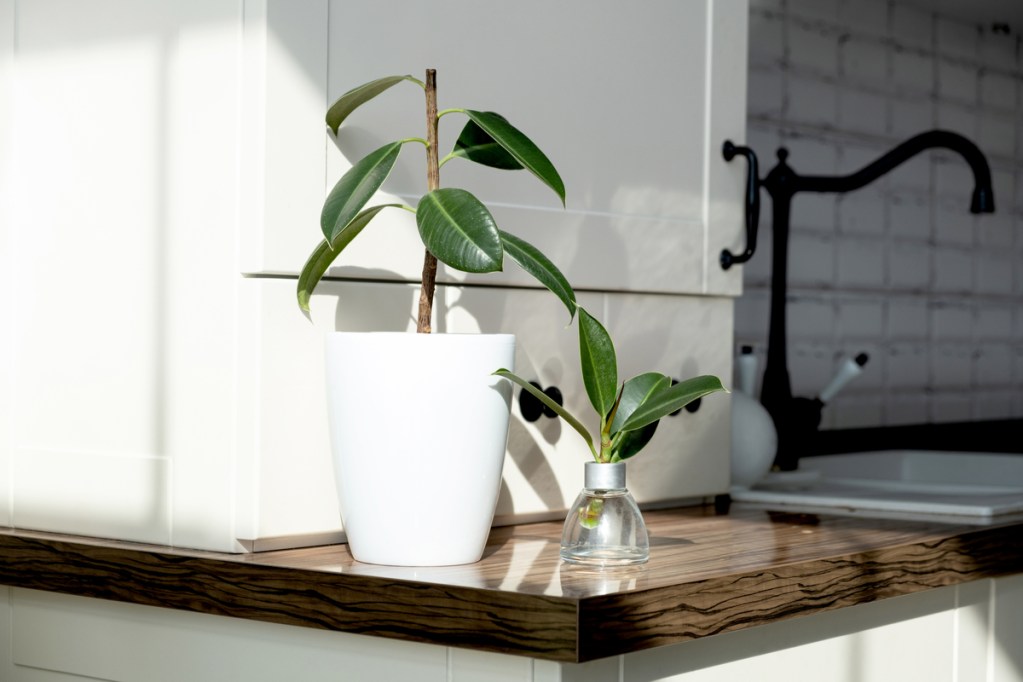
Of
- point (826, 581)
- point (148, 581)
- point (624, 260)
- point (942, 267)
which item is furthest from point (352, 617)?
point (942, 267)

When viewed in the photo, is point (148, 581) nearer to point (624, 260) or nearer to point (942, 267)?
point (624, 260)

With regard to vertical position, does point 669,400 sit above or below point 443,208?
below

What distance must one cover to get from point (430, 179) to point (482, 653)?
1.30 feet

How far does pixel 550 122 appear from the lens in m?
1.46

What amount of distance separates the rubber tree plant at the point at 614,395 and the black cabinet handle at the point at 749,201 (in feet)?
1.58

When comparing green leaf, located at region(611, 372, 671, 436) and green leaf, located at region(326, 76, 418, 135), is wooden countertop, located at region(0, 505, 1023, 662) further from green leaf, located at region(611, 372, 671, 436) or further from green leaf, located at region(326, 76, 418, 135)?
green leaf, located at region(326, 76, 418, 135)

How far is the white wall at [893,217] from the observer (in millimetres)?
2396

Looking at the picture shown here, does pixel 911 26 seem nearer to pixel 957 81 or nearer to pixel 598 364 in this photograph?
pixel 957 81

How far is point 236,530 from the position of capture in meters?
1.19

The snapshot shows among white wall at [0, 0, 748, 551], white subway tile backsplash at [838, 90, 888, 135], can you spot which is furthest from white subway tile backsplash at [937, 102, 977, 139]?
white wall at [0, 0, 748, 551]

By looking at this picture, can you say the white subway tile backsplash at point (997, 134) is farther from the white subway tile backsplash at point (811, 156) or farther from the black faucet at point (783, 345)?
the black faucet at point (783, 345)

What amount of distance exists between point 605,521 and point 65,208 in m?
0.59

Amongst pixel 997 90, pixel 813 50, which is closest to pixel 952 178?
pixel 997 90

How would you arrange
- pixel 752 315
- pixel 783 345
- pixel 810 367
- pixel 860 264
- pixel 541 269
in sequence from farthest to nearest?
1. pixel 860 264
2. pixel 810 367
3. pixel 752 315
4. pixel 783 345
5. pixel 541 269
